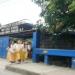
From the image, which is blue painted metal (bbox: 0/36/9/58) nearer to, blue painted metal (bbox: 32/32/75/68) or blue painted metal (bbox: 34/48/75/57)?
blue painted metal (bbox: 32/32/75/68)

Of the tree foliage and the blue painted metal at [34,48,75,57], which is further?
the tree foliage

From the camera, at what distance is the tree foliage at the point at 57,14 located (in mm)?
13633

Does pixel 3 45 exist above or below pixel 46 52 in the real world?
above

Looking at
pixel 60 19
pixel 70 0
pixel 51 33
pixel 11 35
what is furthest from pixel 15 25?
pixel 70 0

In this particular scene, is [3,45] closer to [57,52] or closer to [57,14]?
[57,14]

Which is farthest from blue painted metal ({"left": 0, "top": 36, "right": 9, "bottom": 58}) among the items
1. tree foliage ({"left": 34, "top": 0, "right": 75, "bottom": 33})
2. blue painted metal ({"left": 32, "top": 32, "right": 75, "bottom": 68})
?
tree foliage ({"left": 34, "top": 0, "right": 75, "bottom": 33})

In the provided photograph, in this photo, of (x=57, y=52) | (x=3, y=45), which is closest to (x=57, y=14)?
(x=57, y=52)

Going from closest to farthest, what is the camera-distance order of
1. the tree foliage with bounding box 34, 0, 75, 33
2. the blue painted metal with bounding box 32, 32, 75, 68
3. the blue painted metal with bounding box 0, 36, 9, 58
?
the blue painted metal with bounding box 32, 32, 75, 68 → the tree foliage with bounding box 34, 0, 75, 33 → the blue painted metal with bounding box 0, 36, 9, 58

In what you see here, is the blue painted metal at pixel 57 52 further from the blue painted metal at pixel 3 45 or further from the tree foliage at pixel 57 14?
the blue painted metal at pixel 3 45

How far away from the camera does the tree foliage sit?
13633 mm

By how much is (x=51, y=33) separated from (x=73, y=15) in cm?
258

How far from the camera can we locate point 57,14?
14.4 m

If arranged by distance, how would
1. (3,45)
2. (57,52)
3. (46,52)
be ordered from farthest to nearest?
(3,45) → (46,52) → (57,52)

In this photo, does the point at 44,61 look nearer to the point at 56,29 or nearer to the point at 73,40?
the point at 56,29
